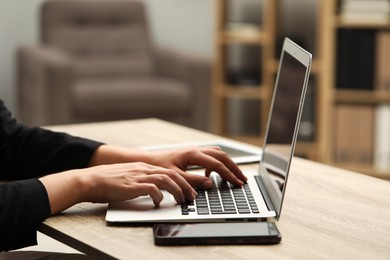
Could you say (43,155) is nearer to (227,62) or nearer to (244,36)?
(244,36)

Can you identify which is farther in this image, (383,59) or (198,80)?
(198,80)

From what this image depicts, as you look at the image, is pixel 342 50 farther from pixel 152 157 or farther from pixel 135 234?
pixel 135 234

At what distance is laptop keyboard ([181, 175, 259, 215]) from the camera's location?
1381 millimetres

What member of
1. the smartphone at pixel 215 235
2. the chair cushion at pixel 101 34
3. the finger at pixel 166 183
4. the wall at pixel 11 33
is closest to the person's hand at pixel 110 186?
the finger at pixel 166 183

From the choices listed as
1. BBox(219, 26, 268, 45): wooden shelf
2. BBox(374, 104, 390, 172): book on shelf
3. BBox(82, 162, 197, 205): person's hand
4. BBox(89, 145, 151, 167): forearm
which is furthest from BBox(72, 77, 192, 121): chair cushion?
BBox(82, 162, 197, 205): person's hand

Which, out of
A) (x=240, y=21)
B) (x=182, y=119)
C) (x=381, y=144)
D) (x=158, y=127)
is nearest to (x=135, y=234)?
(x=158, y=127)

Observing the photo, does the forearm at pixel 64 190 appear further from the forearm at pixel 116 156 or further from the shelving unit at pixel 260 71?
the shelving unit at pixel 260 71

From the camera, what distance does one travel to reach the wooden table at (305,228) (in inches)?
47.6

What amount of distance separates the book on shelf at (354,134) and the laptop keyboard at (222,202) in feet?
8.80

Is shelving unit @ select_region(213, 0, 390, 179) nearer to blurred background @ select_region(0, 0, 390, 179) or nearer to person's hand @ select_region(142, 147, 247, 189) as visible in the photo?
blurred background @ select_region(0, 0, 390, 179)

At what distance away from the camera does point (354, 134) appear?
418 centimetres

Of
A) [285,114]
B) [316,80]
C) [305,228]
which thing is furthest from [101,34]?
[305,228]

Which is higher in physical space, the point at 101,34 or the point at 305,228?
the point at 101,34

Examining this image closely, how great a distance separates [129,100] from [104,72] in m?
0.51
